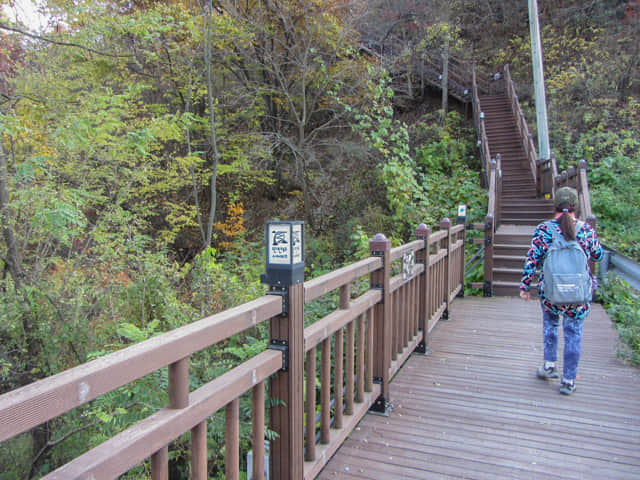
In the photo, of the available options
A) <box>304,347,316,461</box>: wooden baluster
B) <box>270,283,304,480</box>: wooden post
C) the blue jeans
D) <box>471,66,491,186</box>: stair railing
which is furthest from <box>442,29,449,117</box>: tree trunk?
<box>270,283,304,480</box>: wooden post

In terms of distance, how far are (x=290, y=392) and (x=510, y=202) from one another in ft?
36.0

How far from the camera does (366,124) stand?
419 inches

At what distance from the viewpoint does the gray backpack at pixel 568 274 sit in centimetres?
354

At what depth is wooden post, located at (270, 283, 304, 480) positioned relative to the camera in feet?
6.70

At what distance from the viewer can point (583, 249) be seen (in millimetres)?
3678

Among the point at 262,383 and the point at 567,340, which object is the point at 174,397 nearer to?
the point at 262,383

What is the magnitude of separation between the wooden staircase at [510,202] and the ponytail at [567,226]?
4.54 meters

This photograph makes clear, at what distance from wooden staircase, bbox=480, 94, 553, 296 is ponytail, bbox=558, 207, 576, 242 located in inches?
179

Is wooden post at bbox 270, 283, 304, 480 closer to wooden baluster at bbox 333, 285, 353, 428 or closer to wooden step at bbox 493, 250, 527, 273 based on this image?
wooden baluster at bbox 333, 285, 353, 428

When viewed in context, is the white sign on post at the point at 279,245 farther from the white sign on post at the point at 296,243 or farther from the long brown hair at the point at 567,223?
the long brown hair at the point at 567,223

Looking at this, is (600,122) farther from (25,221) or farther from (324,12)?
(25,221)

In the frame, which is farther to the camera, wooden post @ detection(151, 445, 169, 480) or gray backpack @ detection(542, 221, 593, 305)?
gray backpack @ detection(542, 221, 593, 305)

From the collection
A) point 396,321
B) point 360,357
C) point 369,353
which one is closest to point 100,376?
point 360,357

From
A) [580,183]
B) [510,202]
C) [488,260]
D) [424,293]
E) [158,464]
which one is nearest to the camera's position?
[158,464]
